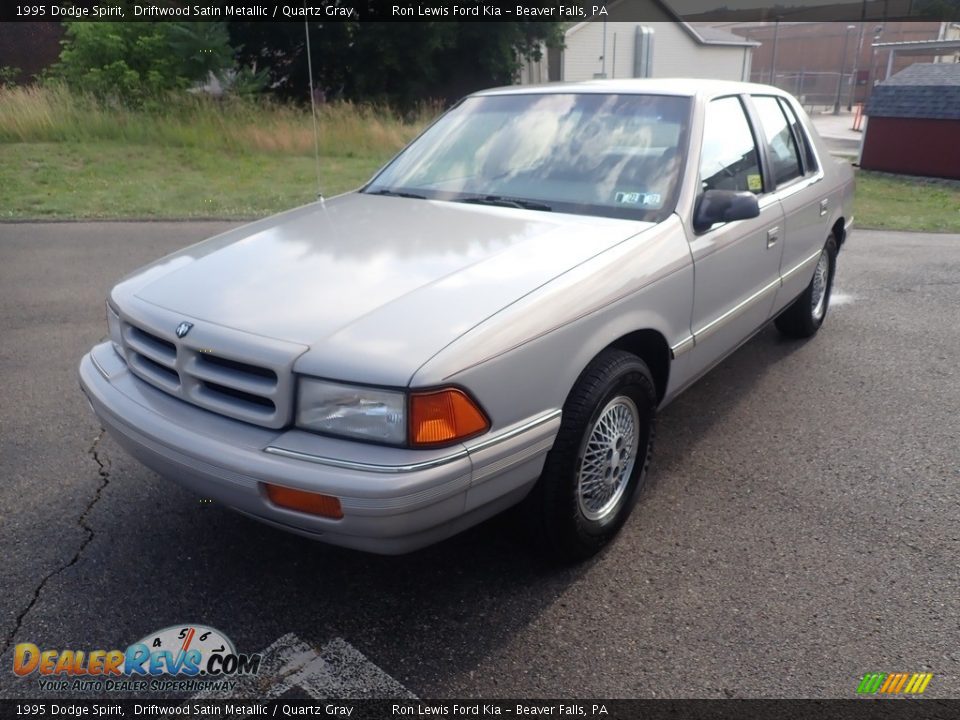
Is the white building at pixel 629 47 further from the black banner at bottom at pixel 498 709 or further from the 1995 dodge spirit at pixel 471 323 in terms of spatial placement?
the black banner at bottom at pixel 498 709

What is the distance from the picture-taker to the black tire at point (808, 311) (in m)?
5.13

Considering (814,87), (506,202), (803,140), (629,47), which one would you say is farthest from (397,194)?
(814,87)

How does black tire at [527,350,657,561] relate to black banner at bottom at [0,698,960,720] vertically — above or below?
above

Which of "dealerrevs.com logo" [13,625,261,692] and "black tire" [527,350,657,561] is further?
"black tire" [527,350,657,561]

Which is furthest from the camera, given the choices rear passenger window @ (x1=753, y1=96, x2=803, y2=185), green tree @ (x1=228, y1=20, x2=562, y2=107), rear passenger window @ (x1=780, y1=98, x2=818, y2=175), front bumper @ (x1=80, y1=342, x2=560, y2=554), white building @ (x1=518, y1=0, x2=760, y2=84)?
white building @ (x1=518, y1=0, x2=760, y2=84)

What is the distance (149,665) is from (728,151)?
3255mm

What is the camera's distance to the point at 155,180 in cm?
1249

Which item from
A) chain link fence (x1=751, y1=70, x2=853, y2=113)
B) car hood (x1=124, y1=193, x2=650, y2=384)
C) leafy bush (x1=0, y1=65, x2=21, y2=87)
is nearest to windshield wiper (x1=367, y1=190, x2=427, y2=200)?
car hood (x1=124, y1=193, x2=650, y2=384)

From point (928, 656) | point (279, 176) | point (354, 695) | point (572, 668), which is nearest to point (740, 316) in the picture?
point (928, 656)

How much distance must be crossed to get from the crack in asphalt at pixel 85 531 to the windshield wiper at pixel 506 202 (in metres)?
2.05

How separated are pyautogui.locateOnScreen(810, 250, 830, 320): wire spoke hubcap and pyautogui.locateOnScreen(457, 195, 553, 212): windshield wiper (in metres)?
2.63

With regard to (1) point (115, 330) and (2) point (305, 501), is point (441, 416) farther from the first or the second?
(1) point (115, 330)

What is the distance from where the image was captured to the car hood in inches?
88.7

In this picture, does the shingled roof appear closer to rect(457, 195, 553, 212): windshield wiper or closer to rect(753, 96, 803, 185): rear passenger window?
rect(753, 96, 803, 185): rear passenger window
